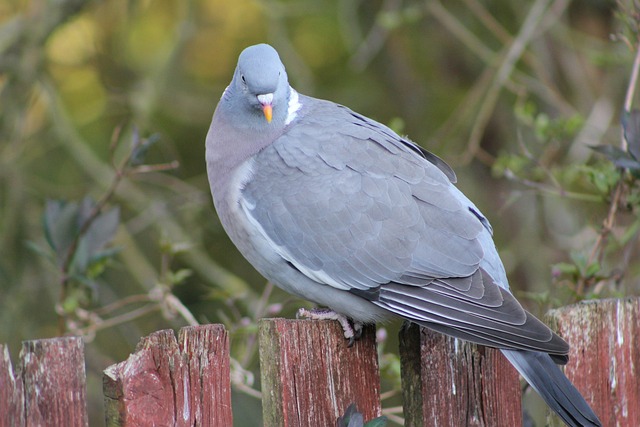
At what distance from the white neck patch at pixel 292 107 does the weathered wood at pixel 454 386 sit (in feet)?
4.19

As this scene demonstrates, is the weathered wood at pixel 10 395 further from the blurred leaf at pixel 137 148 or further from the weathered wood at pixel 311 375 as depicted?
the blurred leaf at pixel 137 148

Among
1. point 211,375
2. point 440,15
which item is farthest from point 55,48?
point 211,375

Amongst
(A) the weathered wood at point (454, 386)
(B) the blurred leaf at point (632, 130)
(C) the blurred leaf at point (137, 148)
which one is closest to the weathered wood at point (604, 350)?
(A) the weathered wood at point (454, 386)

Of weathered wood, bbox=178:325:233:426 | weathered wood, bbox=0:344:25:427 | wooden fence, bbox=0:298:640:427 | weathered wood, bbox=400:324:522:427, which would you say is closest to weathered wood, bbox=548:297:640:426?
wooden fence, bbox=0:298:640:427

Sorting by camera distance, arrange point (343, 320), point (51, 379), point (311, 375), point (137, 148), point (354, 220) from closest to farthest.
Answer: point (51, 379)
point (311, 375)
point (343, 320)
point (354, 220)
point (137, 148)

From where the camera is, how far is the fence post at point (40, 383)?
6.33ft

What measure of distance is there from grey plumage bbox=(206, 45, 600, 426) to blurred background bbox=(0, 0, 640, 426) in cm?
60

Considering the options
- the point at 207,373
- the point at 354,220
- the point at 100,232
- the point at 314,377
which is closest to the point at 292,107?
the point at 354,220

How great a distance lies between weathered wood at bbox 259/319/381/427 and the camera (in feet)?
7.35

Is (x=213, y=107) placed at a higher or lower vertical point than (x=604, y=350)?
higher

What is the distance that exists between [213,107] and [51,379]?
163 inches

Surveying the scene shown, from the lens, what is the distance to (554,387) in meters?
2.41

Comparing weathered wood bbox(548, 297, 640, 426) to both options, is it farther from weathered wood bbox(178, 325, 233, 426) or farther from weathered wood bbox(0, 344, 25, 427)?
weathered wood bbox(0, 344, 25, 427)

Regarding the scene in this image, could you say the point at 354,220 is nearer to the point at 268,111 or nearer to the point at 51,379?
the point at 268,111
